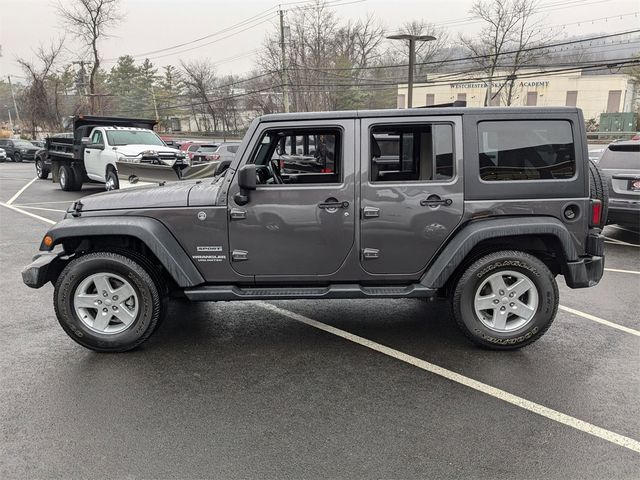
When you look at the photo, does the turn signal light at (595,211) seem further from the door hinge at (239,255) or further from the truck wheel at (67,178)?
the truck wheel at (67,178)

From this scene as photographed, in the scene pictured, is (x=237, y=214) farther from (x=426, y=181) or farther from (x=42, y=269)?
(x=42, y=269)

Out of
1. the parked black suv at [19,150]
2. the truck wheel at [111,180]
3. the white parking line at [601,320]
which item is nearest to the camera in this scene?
the white parking line at [601,320]

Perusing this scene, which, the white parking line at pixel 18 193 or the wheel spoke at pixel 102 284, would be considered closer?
the wheel spoke at pixel 102 284

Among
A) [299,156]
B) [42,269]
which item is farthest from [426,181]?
[42,269]

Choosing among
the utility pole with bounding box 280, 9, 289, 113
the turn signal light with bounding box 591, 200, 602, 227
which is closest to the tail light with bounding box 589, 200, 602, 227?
the turn signal light with bounding box 591, 200, 602, 227

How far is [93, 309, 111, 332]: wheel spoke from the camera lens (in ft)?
13.5

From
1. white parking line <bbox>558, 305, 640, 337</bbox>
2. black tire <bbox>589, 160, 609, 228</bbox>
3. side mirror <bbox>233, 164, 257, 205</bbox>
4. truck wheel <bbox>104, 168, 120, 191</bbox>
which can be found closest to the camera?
side mirror <bbox>233, 164, 257, 205</bbox>

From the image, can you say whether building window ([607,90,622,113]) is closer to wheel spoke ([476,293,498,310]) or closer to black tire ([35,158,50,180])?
black tire ([35,158,50,180])

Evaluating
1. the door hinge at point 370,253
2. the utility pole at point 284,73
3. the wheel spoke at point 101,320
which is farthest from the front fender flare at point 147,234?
the utility pole at point 284,73

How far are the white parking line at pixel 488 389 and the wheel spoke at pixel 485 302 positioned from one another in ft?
2.08

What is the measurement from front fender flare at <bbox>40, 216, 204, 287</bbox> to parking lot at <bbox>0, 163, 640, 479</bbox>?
2.26ft

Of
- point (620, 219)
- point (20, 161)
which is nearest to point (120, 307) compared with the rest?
point (620, 219)

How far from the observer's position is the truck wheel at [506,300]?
159 inches

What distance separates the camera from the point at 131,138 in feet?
47.1
